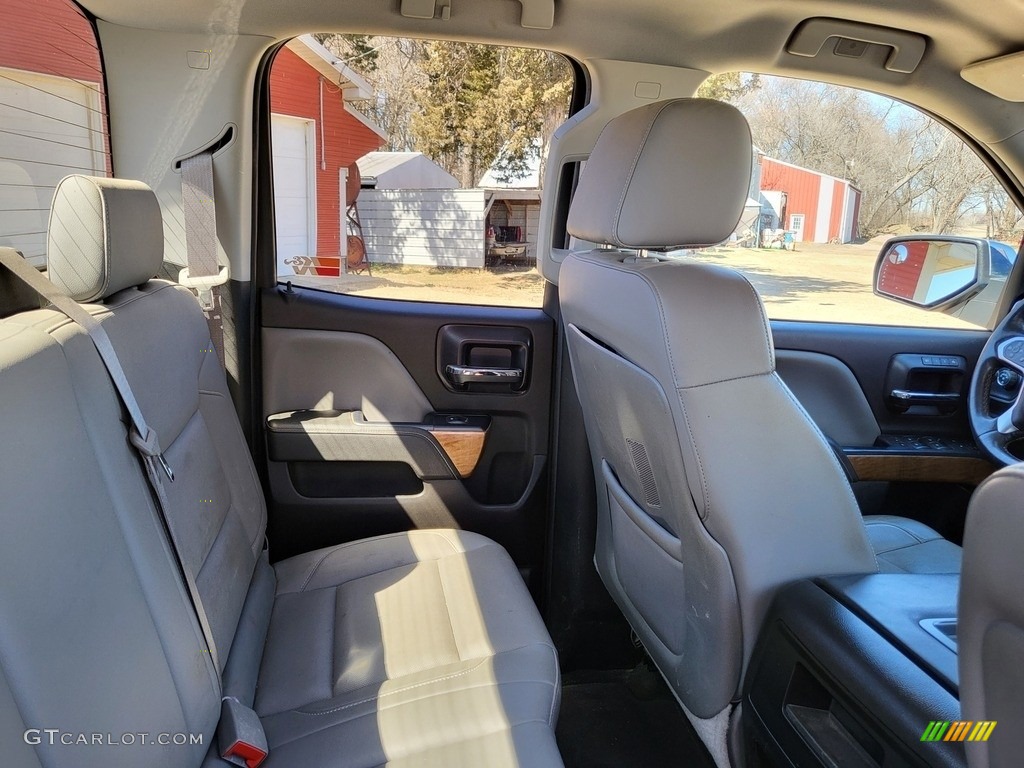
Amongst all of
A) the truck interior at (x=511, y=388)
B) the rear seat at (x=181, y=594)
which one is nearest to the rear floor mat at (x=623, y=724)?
the truck interior at (x=511, y=388)

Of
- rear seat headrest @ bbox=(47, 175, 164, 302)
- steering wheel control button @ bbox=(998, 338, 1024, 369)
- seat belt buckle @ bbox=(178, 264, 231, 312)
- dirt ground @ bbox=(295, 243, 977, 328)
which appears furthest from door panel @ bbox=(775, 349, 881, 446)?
rear seat headrest @ bbox=(47, 175, 164, 302)

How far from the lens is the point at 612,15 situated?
74.9 inches

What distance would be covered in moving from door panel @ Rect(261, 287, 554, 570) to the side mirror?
3.61ft

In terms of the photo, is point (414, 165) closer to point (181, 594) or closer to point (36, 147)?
point (36, 147)

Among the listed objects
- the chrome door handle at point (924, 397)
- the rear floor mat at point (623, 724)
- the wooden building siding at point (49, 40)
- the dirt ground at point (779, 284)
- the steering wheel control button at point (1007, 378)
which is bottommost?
the rear floor mat at point (623, 724)

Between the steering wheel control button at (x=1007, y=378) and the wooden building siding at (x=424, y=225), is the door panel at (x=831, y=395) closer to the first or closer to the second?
the steering wheel control button at (x=1007, y=378)

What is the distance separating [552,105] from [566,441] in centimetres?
98

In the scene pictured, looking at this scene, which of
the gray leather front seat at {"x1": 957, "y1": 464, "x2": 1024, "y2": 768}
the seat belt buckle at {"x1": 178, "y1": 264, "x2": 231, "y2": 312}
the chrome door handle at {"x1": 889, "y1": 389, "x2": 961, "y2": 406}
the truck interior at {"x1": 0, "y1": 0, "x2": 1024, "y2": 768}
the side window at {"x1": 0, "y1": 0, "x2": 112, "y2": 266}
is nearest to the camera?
the gray leather front seat at {"x1": 957, "y1": 464, "x2": 1024, "y2": 768}

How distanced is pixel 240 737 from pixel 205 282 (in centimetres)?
122

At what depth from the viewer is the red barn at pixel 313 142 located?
2.16 metres

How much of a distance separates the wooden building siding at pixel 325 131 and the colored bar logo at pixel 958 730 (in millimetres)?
1955

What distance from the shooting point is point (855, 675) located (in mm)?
1113

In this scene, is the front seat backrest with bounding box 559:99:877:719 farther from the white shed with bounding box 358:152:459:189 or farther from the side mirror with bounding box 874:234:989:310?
the side mirror with bounding box 874:234:989:310

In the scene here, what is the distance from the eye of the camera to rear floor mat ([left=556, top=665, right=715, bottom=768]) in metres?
1.90
